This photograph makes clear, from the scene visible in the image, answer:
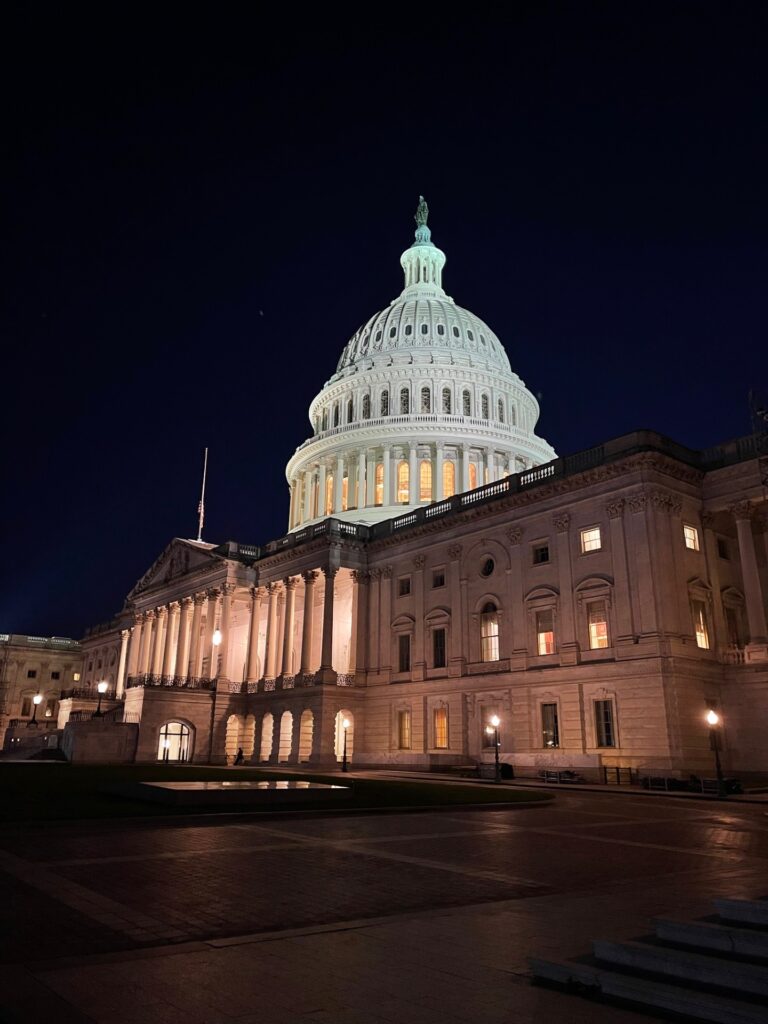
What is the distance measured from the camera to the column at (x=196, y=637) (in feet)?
249

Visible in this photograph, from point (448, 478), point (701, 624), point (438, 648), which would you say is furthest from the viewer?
point (448, 478)

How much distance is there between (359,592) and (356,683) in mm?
7448

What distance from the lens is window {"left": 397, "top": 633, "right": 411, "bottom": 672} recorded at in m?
61.3

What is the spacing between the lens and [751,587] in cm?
4481

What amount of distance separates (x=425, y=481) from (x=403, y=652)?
28.0 metres

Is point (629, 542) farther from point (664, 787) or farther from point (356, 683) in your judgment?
point (356, 683)

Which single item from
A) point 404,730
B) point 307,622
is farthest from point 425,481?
point 404,730

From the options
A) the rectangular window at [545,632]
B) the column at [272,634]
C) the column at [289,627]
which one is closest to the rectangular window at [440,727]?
the rectangular window at [545,632]

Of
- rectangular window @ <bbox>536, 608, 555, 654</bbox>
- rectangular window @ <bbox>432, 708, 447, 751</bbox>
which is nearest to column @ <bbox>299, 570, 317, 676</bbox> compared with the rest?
rectangular window @ <bbox>432, 708, 447, 751</bbox>

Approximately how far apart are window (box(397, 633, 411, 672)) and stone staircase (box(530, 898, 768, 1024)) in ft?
176

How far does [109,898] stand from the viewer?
10.6m

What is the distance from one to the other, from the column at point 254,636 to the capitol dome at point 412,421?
14.7 m

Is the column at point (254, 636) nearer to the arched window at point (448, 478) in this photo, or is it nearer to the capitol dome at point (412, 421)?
the capitol dome at point (412, 421)

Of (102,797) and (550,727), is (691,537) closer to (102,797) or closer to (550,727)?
(550,727)
